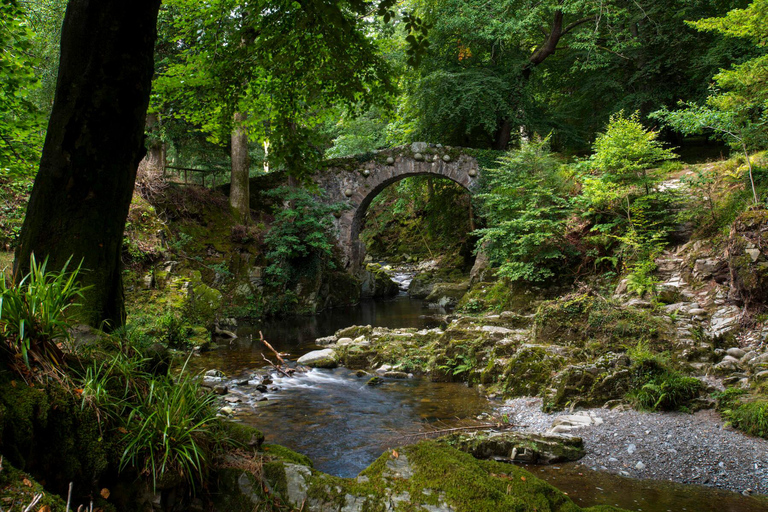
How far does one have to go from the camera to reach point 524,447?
4.06 m

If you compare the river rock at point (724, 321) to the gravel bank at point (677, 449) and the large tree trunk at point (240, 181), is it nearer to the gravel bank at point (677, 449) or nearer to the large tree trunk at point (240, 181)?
the gravel bank at point (677, 449)

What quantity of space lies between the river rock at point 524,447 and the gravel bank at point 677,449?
0.15 metres

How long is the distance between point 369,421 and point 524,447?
1989mm

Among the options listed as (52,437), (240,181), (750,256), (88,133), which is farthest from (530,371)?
(240,181)

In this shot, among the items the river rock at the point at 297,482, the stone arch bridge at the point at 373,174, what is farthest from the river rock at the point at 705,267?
the stone arch bridge at the point at 373,174

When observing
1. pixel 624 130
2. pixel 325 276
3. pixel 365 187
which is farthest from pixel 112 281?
pixel 365 187

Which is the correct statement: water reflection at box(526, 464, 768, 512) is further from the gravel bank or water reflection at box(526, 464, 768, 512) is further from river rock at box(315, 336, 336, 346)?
river rock at box(315, 336, 336, 346)

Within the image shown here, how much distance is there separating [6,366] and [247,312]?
11.5m

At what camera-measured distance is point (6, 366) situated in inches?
72.4

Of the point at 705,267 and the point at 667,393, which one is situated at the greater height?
the point at 705,267

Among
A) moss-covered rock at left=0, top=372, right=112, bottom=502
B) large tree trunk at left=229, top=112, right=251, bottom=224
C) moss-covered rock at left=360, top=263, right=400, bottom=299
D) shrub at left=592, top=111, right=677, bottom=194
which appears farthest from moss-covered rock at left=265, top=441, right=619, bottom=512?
moss-covered rock at left=360, top=263, right=400, bottom=299

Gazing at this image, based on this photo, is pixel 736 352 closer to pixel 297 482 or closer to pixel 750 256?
pixel 750 256

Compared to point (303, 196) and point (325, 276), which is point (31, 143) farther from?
point (325, 276)

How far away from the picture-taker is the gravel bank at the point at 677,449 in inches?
139
